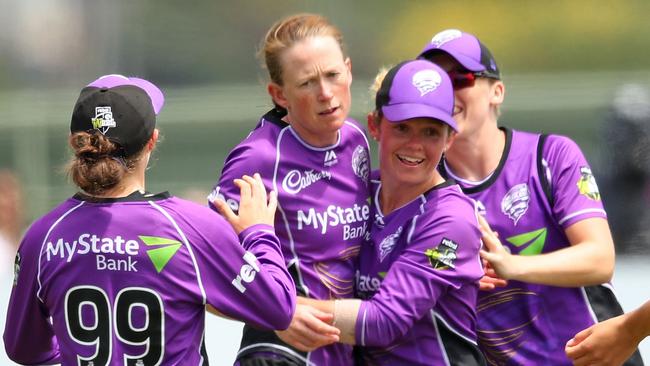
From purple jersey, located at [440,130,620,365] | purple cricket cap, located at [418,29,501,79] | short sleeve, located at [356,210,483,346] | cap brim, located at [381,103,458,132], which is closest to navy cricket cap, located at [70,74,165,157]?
cap brim, located at [381,103,458,132]

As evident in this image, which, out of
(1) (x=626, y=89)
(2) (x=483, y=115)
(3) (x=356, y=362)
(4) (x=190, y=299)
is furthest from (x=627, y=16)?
(4) (x=190, y=299)

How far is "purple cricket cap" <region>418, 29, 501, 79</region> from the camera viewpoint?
3549 mm

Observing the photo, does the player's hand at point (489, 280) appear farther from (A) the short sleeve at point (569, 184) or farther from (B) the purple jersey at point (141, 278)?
(B) the purple jersey at point (141, 278)

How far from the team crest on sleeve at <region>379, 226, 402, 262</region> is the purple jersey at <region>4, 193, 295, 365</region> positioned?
480 millimetres

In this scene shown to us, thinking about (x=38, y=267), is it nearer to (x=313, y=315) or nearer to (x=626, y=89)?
(x=313, y=315)

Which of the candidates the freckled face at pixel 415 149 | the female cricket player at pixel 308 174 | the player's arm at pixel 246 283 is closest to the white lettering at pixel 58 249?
the player's arm at pixel 246 283

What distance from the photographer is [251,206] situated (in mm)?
3160

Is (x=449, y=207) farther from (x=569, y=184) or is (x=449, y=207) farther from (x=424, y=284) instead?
(x=569, y=184)

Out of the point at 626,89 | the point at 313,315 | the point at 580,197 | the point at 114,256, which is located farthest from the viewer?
the point at 626,89

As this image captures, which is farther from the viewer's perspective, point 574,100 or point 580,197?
point 574,100

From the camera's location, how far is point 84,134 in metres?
2.92

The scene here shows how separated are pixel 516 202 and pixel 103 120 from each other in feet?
4.33

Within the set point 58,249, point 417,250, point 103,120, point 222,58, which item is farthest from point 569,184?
point 222,58

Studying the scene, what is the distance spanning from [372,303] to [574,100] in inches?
142
